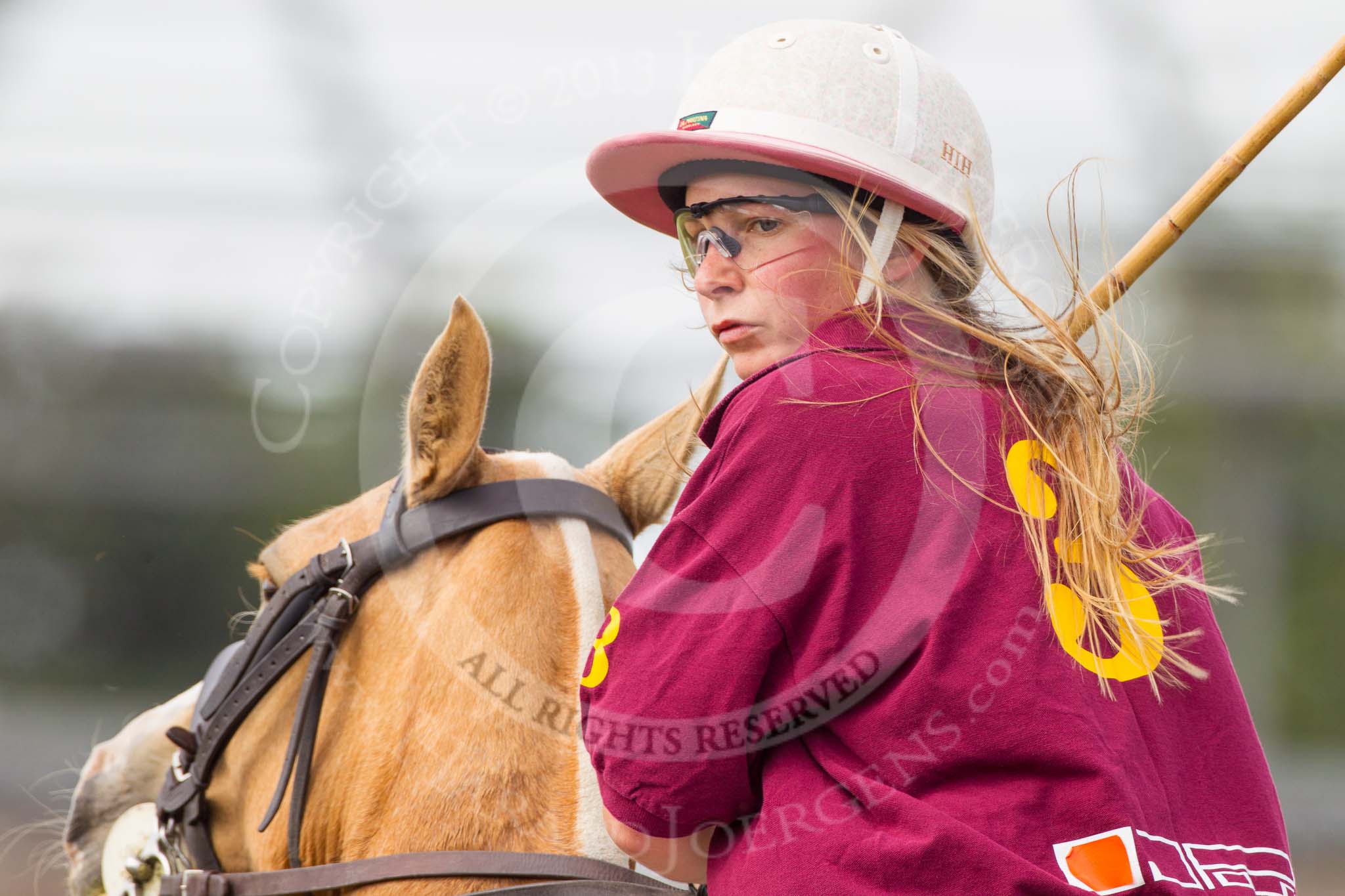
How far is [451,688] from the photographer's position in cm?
175

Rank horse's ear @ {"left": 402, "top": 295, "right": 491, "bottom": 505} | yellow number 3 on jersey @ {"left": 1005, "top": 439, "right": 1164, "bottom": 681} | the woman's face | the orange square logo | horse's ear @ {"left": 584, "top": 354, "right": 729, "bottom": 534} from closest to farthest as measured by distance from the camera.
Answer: the orange square logo < yellow number 3 on jersey @ {"left": 1005, "top": 439, "right": 1164, "bottom": 681} < the woman's face < horse's ear @ {"left": 402, "top": 295, "right": 491, "bottom": 505} < horse's ear @ {"left": 584, "top": 354, "right": 729, "bottom": 534}

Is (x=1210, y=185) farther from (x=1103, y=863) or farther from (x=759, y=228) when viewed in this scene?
(x=1103, y=863)

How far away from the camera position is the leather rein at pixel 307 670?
6.02ft

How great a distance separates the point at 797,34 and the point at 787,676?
0.96 m

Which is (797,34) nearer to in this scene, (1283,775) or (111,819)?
(111,819)

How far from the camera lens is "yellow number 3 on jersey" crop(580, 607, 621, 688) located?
1.30 m

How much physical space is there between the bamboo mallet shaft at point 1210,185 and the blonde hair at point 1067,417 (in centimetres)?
11

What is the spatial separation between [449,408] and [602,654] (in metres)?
0.68

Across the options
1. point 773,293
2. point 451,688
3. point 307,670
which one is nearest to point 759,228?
point 773,293

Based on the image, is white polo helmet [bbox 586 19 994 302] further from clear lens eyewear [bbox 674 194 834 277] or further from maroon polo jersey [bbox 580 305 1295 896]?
maroon polo jersey [bbox 580 305 1295 896]

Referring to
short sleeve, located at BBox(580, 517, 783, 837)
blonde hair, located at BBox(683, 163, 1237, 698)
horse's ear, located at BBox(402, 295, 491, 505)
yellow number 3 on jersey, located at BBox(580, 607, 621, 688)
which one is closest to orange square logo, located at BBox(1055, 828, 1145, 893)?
blonde hair, located at BBox(683, 163, 1237, 698)

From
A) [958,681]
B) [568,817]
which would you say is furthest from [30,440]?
[958,681]

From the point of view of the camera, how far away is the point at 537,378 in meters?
2.71

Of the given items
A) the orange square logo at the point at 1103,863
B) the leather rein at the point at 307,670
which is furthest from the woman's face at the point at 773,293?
the orange square logo at the point at 1103,863
